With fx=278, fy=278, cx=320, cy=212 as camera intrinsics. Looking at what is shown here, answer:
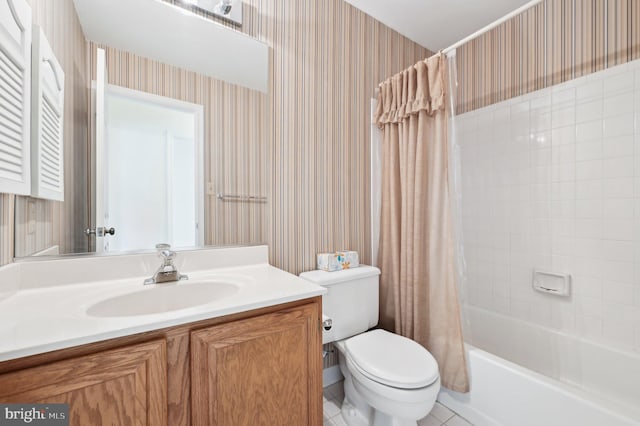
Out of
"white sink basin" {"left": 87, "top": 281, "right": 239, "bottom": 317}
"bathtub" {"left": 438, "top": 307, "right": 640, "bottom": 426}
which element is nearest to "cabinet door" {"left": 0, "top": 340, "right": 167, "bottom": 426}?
"white sink basin" {"left": 87, "top": 281, "right": 239, "bottom": 317}

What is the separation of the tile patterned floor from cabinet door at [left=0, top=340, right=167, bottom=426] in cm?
102

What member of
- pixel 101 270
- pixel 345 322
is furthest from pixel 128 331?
pixel 345 322

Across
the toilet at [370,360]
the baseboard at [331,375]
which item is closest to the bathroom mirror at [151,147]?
the toilet at [370,360]

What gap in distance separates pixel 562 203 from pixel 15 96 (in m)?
2.48

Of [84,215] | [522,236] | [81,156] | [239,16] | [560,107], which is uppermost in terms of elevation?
[239,16]

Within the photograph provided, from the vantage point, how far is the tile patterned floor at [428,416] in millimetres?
1403

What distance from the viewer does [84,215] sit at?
1.07 metres

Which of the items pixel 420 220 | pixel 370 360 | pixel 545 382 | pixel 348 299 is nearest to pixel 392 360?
pixel 370 360

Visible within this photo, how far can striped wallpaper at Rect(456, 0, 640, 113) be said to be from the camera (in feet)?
4.97

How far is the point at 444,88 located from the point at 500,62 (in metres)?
0.95

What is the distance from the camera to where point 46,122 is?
91cm

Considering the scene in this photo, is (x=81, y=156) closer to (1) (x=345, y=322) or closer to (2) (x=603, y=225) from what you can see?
(1) (x=345, y=322)

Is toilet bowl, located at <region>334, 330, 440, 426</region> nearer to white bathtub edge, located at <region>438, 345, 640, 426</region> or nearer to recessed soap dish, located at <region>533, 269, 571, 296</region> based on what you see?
white bathtub edge, located at <region>438, 345, 640, 426</region>

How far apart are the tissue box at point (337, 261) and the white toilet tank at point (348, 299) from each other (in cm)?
3
